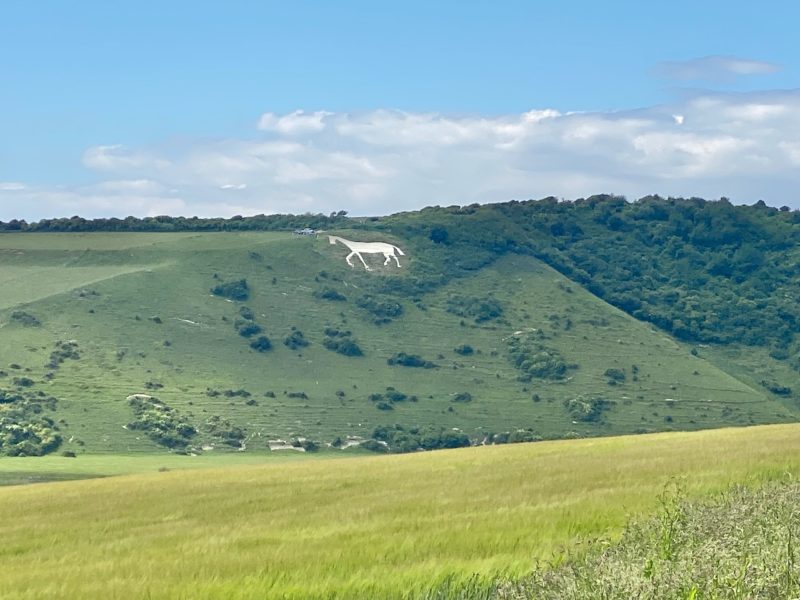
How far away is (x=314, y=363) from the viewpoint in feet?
558

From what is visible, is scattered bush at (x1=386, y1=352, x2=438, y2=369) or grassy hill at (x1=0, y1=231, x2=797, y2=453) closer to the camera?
grassy hill at (x1=0, y1=231, x2=797, y2=453)

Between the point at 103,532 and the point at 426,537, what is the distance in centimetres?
810

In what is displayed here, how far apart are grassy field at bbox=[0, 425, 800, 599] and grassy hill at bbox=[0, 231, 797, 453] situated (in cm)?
10838

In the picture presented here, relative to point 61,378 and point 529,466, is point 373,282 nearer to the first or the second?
point 61,378

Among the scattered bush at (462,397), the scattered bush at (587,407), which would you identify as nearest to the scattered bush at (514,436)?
the scattered bush at (587,407)

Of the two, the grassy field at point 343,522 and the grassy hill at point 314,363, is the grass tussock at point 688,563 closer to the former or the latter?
the grassy field at point 343,522

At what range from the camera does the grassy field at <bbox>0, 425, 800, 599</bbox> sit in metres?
14.1

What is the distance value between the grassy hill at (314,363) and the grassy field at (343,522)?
108380 mm

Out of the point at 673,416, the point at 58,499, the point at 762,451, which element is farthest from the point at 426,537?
the point at 673,416

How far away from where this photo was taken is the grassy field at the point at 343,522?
14117mm

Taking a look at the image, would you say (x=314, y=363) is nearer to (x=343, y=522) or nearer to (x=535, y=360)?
(x=535, y=360)

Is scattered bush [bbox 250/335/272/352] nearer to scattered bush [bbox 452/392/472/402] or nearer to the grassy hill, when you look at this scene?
the grassy hill

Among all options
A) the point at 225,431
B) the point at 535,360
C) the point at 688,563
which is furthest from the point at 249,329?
the point at 688,563

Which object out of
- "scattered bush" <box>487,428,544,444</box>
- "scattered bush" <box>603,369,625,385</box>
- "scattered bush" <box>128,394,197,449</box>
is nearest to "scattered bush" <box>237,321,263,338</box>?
"scattered bush" <box>128,394,197,449</box>
